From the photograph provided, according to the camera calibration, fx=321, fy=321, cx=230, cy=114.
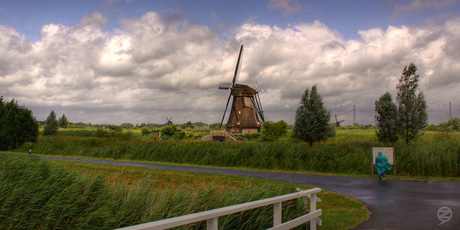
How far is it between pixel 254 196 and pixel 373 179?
11287 millimetres

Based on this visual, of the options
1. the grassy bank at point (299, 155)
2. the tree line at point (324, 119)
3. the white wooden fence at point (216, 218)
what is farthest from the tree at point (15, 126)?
the white wooden fence at point (216, 218)

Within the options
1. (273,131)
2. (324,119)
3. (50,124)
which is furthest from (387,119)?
(50,124)

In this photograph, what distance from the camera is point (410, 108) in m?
23.8

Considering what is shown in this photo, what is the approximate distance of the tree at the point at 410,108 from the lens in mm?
23797

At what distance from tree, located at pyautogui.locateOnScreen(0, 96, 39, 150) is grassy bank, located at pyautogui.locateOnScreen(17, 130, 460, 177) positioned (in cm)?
699

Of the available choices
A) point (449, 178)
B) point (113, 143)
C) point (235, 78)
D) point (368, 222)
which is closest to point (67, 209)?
point (368, 222)

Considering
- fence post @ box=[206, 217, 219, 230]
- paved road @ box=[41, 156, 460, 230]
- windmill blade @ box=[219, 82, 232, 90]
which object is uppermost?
windmill blade @ box=[219, 82, 232, 90]

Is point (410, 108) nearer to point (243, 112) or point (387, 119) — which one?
point (387, 119)

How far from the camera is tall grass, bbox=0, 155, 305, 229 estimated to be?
6.26m

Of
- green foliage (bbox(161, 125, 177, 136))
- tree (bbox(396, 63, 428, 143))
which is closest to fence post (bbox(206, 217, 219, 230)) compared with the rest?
tree (bbox(396, 63, 428, 143))

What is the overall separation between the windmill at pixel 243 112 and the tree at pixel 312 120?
23.6 m

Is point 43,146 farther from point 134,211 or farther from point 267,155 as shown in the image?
point 134,211

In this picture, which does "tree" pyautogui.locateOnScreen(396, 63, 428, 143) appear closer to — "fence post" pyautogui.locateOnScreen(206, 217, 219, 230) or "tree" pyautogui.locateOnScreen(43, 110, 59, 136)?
"fence post" pyautogui.locateOnScreen(206, 217, 219, 230)

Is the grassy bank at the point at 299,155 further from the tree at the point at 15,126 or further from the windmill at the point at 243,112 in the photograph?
the windmill at the point at 243,112
